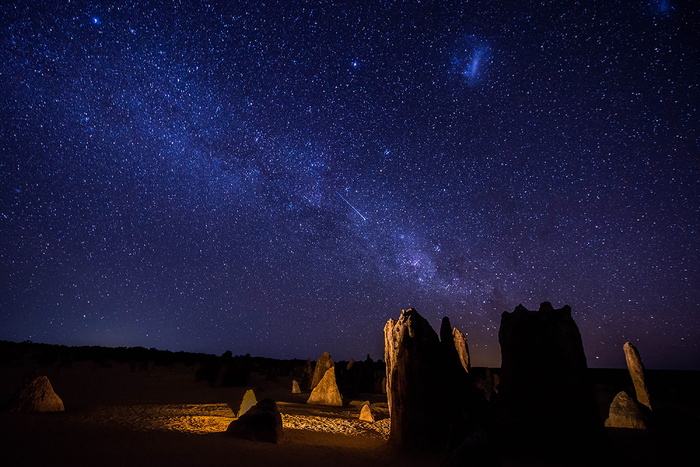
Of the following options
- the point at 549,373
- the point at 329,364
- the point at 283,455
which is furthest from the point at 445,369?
the point at 329,364

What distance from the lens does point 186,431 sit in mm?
9422

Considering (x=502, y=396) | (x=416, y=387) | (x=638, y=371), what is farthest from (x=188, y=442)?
(x=638, y=371)

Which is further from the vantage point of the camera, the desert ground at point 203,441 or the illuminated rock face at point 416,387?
the illuminated rock face at point 416,387

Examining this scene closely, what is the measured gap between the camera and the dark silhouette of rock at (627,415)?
41.1ft

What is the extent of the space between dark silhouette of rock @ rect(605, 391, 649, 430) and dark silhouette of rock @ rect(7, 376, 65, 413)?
1874 centimetres

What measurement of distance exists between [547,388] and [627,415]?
7.09 meters

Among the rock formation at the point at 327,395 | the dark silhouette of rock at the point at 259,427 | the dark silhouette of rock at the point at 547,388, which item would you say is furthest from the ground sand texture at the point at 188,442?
the rock formation at the point at 327,395

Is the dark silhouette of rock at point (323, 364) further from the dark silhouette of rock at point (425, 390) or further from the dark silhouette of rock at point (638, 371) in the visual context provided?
the dark silhouette of rock at point (638, 371)

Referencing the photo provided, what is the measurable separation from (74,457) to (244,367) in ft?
69.7

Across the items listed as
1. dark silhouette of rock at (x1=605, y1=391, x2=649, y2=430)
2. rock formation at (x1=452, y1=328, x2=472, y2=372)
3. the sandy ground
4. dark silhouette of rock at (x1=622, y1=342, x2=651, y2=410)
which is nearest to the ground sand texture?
the sandy ground

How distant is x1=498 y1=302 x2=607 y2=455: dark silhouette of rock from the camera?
27.0ft

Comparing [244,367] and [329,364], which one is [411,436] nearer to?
[329,364]

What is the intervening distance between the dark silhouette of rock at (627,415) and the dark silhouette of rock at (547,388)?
6215 mm

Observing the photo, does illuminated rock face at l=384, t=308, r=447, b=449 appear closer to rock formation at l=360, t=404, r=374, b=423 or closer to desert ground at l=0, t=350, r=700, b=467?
desert ground at l=0, t=350, r=700, b=467
